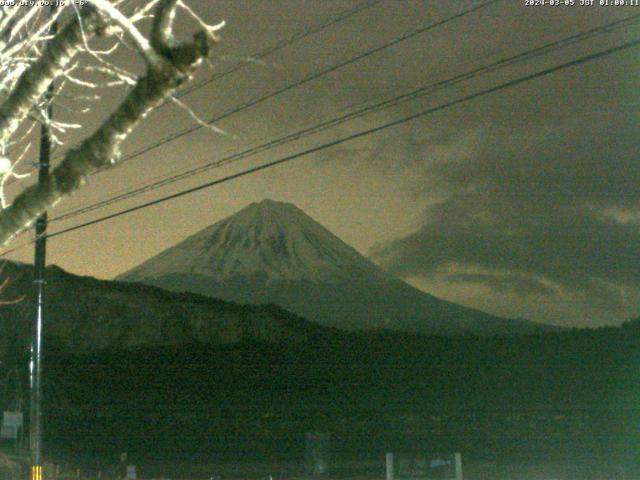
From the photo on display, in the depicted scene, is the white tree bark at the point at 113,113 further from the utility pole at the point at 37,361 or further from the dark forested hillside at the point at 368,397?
the dark forested hillside at the point at 368,397

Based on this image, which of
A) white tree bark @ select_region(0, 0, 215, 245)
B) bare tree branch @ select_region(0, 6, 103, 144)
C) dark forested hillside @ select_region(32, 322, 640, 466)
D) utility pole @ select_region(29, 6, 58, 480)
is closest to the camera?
white tree bark @ select_region(0, 0, 215, 245)

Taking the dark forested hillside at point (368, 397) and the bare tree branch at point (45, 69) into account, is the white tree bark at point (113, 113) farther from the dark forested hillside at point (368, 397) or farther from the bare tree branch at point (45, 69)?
the dark forested hillside at point (368, 397)

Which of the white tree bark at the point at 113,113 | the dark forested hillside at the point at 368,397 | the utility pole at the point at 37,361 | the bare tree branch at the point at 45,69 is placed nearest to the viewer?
the white tree bark at the point at 113,113

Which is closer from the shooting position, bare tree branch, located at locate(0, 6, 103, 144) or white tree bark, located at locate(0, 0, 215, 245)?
white tree bark, located at locate(0, 0, 215, 245)

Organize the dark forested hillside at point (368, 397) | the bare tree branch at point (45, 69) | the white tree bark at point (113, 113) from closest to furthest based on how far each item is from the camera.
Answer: the white tree bark at point (113, 113)
the bare tree branch at point (45, 69)
the dark forested hillside at point (368, 397)

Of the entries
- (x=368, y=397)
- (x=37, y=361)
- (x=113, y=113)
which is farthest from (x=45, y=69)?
(x=368, y=397)

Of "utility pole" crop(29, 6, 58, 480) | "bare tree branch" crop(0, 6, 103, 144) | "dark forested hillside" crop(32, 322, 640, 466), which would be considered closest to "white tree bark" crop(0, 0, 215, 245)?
"bare tree branch" crop(0, 6, 103, 144)

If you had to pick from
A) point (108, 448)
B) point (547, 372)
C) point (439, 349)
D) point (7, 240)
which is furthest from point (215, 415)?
point (7, 240)

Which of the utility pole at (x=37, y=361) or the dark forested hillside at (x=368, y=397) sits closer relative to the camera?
the utility pole at (x=37, y=361)

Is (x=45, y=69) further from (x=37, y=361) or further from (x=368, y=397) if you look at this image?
(x=368, y=397)

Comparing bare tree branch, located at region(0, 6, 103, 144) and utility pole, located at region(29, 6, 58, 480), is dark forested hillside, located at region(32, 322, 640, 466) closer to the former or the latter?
utility pole, located at region(29, 6, 58, 480)

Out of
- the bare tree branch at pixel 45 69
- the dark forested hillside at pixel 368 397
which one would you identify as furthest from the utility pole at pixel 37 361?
the dark forested hillside at pixel 368 397

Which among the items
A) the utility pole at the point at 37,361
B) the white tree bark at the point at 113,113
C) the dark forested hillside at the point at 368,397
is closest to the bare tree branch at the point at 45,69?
the white tree bark at the point at 113,113

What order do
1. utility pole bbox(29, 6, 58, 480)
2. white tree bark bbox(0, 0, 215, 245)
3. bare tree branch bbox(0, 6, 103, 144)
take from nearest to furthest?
white tree bark bbox(0, 0, 215, 245) < bare tree branch bbox(0, 6, 103, 144) < utility pole bbox(29, 6, 58, 480)
